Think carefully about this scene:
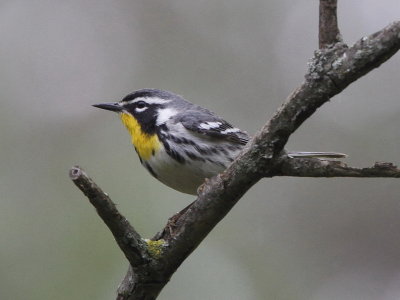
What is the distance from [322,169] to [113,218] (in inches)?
40.2

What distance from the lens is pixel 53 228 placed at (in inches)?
245

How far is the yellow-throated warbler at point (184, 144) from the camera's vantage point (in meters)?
4.79

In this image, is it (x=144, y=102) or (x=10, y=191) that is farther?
(x=10, y=191)

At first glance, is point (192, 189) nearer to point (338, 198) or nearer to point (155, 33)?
point (338, 198)

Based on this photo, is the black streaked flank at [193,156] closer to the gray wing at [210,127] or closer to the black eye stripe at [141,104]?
the gray wing at [210,127]

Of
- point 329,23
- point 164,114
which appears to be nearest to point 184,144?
point 164,114

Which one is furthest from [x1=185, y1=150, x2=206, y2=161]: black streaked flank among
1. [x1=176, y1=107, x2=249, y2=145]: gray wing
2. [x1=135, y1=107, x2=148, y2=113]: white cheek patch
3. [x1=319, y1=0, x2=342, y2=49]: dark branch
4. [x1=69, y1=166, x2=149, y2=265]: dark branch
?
[x1=319, y1=0, x2=342, y2=49]: dark branch

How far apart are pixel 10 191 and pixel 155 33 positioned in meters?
3.13

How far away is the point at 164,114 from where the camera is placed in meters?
5.23

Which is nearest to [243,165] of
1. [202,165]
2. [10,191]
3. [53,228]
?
[202,165]

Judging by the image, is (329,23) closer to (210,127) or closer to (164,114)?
(210,127)

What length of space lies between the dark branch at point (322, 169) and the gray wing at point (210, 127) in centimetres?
180

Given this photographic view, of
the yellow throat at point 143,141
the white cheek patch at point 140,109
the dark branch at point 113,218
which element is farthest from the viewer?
the white cheek patch at point 140,109

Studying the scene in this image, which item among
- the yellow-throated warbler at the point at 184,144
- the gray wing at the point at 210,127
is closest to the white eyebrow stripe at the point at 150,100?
the yellow-throated warbler at the point at 184,144
